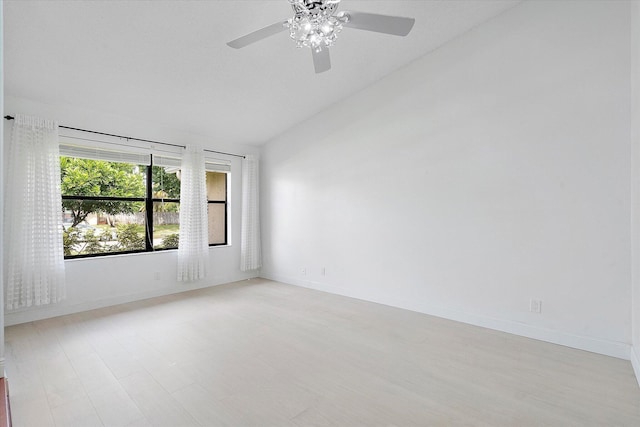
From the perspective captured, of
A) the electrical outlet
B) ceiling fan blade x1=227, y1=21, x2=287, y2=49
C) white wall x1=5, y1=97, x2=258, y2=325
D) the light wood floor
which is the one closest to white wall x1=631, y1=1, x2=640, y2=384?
the light wood floor

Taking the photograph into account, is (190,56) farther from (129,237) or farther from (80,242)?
(80,242)

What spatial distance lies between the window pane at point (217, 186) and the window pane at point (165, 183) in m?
0.68

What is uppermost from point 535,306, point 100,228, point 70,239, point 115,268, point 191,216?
point 191,216

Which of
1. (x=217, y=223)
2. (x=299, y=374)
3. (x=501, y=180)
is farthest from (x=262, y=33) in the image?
(x=217, y=223)

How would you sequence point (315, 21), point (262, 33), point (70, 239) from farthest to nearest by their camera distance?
1. point (70, 239)
2. point (262, 33)
3. point (315, 21)

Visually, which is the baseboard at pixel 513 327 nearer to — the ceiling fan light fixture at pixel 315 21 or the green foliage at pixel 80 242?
the ceiling fan light fixture at pixel 315 21

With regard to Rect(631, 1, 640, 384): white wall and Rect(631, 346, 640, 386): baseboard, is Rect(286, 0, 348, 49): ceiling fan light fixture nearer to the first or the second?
Rect(631, 1, 640, 384): white wall

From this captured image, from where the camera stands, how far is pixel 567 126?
10.1 ft

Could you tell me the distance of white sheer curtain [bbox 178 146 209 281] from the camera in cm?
486

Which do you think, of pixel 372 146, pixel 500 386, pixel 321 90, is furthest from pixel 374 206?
pixel 500 386

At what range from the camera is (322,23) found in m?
2.17

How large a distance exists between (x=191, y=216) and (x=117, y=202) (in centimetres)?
98

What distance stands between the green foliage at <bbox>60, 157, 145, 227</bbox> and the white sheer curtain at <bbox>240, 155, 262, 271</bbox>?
5.43ft

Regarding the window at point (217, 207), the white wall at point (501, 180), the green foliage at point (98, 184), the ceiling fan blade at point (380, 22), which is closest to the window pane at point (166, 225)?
the green foliage at point (98, 184)
